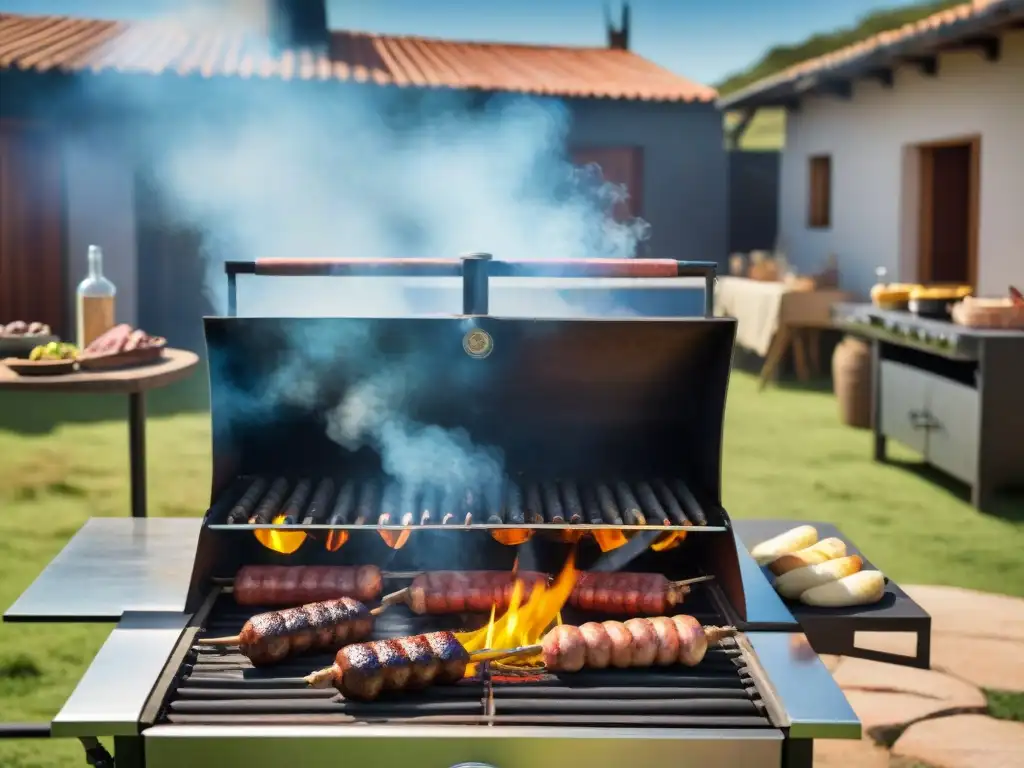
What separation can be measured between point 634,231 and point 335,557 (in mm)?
13468

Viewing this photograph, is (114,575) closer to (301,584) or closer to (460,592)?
(301,584)

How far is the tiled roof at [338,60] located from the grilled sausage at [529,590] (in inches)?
423

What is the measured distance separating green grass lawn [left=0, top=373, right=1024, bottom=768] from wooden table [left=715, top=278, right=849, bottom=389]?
3.77 ft

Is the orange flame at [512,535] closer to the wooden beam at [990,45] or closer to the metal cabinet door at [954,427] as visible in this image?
the metal cabinet door at [954,427]

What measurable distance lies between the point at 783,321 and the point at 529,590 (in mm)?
8897

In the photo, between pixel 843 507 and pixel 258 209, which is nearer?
pixel 843 507

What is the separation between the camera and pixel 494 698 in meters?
1.97

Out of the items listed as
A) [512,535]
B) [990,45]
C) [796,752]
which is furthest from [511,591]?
[990,45]

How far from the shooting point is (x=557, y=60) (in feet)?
51.7

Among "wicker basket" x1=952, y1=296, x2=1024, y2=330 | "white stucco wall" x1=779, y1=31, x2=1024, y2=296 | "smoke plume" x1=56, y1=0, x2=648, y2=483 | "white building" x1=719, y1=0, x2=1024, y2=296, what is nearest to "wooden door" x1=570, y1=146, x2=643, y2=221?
"smoke plume" x1=56, y1=0, x2=648, y2=483

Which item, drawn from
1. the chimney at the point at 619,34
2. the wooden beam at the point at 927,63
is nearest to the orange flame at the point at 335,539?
the wooden beam at the point at 927,63

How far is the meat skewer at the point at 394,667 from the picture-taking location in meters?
1.92

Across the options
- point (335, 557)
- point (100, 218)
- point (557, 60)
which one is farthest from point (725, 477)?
point (557, 60)

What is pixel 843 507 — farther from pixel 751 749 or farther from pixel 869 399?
pixel 751 749
